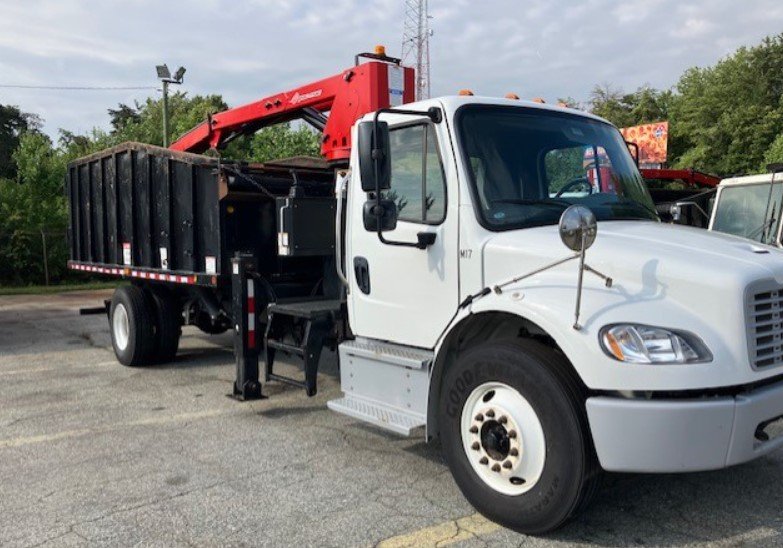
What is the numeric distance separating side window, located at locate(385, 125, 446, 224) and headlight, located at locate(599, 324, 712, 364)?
1.45 metres

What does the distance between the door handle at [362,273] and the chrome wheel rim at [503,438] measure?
1358mm

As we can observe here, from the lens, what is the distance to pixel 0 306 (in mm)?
16438

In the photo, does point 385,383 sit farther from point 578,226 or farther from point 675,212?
point 675,212

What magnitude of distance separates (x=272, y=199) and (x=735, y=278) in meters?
4.75

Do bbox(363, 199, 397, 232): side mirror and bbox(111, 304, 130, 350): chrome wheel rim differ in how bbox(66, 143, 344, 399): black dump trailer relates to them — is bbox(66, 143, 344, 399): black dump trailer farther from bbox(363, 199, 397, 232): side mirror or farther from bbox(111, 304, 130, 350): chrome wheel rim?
bbox(363, 199, 397, 232): side mirror

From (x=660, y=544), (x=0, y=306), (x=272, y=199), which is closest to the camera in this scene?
(x=660, y=544)

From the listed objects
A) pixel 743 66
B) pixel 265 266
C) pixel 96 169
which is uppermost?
pixel 743 66

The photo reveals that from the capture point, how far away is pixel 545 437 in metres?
3.63

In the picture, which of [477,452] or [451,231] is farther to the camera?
[451,231]

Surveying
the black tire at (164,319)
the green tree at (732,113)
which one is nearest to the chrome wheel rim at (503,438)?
the black tire at (164,319)

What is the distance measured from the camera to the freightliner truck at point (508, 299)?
340 cm

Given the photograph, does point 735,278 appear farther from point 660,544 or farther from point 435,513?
point 435,513

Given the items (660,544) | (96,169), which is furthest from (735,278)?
(96,169)

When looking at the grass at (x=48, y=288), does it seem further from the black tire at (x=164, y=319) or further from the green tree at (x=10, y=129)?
the green tree at (x=10, y=129)
